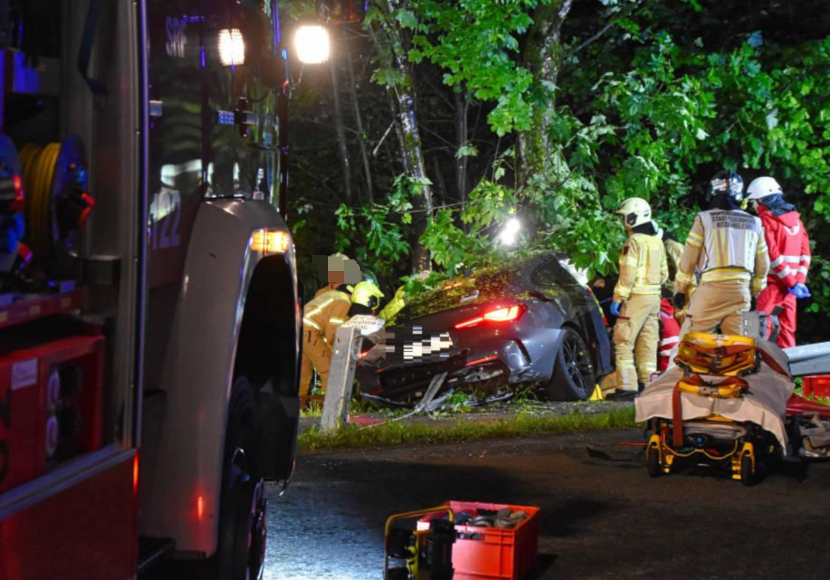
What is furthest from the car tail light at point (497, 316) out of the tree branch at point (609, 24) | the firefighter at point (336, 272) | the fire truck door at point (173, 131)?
the fire truck door at point (173, 131)

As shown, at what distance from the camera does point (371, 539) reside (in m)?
7.19

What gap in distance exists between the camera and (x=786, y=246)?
13.6 metres

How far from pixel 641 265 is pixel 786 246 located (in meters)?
1.44

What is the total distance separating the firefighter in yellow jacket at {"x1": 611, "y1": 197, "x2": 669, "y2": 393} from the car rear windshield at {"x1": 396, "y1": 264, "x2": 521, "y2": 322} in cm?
143

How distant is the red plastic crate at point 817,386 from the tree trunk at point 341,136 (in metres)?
9.78

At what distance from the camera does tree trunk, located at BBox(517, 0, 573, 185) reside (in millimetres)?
16672

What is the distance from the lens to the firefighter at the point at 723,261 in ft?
37.9

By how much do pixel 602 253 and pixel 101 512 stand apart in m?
12.2

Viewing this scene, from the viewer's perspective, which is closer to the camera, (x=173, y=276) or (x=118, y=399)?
(x=118, y=399)

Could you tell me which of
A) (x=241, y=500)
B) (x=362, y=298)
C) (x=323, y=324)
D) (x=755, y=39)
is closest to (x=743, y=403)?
(x=241, y=500)

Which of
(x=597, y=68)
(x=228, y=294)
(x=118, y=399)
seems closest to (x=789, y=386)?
(x=228, y=294)

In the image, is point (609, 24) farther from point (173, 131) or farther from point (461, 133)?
point (173, 131)

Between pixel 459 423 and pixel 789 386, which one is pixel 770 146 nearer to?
pixel 459 423

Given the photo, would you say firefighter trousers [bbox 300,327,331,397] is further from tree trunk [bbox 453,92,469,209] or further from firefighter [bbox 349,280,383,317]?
tree trunk [bbox 453,92,469,209]
